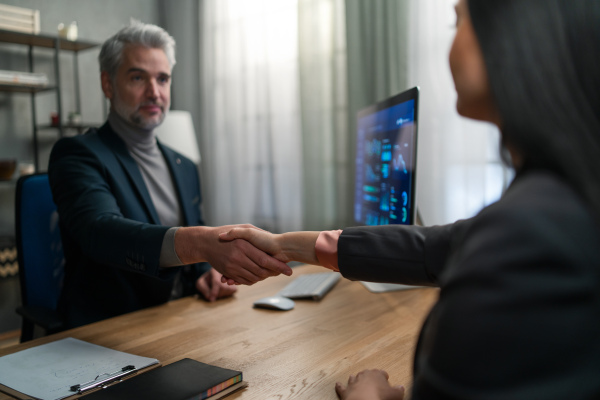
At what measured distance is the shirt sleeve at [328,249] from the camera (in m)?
0.99

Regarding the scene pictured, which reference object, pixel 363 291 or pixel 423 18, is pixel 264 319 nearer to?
pixel 363 291

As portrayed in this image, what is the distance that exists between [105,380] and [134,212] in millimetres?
812

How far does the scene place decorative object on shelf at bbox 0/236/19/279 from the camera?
3.05 metres

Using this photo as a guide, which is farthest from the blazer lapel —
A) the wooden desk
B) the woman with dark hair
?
the woman with dark hair

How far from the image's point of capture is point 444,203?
2453 millimetres

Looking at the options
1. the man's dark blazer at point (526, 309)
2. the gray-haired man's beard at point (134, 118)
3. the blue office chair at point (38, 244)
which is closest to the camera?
the man's dark blazer at point (526, 309)

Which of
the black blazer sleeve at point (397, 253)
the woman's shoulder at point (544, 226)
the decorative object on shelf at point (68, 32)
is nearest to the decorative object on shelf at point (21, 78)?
the decorative object on shelf at point (68, 32)

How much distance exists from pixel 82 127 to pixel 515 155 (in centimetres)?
361

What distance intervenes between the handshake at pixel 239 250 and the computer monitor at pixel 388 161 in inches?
14.1

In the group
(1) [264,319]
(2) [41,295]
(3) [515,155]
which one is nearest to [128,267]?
(1) [264,319]

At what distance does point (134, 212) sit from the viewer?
1.55 metres

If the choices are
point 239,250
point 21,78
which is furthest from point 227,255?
point 21,78

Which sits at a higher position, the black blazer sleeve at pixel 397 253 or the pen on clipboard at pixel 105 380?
the black blazer sleeve at pixel 397 253

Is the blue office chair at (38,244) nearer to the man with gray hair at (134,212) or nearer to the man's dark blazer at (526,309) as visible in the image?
the man with gray hair at (134,212)
